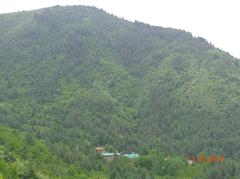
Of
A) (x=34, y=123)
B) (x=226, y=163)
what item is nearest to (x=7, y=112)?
(x=34, y=123)

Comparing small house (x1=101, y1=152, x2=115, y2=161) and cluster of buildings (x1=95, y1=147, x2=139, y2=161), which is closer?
small house (x1=101, y1=152, x2=115, y2=161)

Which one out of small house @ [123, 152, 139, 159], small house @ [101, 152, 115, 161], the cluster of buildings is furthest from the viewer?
small house @ [123, 152, 139, 159]

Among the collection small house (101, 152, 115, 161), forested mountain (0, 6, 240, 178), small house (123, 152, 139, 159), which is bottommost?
small house (123, 152, 139, 159)

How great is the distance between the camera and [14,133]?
108m

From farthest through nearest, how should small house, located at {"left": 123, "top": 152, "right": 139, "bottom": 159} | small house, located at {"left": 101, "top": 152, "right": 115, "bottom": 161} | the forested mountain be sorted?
small house, located at {"left": 123, "top": 152, "right": 139, "bottom": 159}
small house, located at {"left": 101, "top": 152, "right": 115, "bottom": 161}
the forested mountain

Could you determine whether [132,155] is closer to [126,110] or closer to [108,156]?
[108,156]

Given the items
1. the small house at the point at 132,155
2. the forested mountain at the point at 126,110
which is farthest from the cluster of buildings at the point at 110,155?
the forested mountain at the point at 126,110

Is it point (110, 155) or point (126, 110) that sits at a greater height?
point (126, 110)

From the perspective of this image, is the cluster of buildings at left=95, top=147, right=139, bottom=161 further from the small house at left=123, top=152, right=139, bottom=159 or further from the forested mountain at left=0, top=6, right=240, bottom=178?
the forested mountain at left=0, top=6, right=240, bottom=178

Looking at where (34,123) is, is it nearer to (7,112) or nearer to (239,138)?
(7,112)

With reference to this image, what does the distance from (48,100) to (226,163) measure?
7547 centimetres

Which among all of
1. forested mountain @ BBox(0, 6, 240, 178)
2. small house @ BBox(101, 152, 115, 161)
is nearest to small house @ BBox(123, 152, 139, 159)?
forested mountain @ BBox(0, 6, 240, 178)

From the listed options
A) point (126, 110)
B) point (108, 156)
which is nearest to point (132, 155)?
point (108, 156)

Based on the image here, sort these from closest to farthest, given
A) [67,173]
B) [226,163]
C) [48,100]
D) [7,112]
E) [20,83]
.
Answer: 1. [67,173]
2. [226,163]
3. [7,112]
4. [48,100]
5. [20,83]
